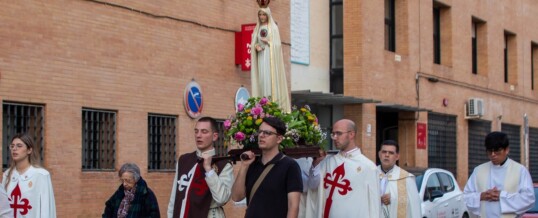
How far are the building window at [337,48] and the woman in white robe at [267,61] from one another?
36.0 feet

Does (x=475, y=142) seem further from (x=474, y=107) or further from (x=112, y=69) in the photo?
(x=112, y=69)

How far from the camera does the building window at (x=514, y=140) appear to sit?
3794 centimetres

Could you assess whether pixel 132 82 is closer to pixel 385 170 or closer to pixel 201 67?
pixel 201 67

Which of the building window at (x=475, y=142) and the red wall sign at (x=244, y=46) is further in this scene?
the building window at (x=475, y=142)

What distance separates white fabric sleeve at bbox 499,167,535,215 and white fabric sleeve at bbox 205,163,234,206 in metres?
3.26

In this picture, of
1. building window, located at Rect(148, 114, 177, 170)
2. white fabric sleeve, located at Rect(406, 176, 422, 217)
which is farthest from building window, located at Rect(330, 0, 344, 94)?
white fabric sleeve, located at Rect(406, 176, 422, 217)

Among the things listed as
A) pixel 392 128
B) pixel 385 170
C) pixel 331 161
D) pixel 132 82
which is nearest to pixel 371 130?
pixel 392 128

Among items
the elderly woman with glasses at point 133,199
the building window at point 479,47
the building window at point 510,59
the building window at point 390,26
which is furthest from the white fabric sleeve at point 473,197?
the building window at point 510,59

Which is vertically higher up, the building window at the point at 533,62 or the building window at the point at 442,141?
the building window at the point at 533,62

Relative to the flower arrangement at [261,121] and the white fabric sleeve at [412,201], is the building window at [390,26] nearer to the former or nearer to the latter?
the white fabric sleeve at [412,201]

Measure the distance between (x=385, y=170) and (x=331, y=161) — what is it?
106 inches

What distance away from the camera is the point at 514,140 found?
38438 millimetres

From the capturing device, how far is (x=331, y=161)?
10516 mm

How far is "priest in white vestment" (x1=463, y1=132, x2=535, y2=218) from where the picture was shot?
11.4 metres
